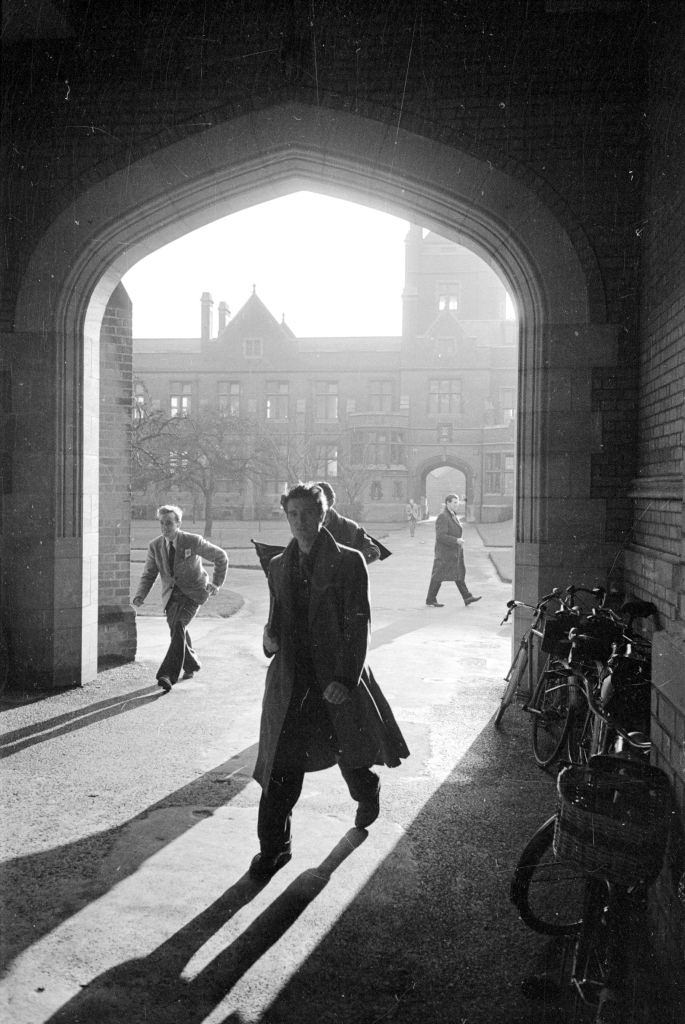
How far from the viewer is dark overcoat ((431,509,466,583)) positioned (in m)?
12.8

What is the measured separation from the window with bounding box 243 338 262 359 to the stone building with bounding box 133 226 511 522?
6cm

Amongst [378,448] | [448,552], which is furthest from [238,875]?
[378,448]

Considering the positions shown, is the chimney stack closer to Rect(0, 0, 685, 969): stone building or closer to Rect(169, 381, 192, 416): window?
Rect(169, 381, 192, 416): window

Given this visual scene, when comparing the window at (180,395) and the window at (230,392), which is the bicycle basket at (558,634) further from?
the window at (180,395)

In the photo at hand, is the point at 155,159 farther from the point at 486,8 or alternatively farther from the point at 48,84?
the point at 486,8

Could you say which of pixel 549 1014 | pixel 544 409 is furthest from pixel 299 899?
pixel 544 409

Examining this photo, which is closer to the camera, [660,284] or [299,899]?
[299,899]

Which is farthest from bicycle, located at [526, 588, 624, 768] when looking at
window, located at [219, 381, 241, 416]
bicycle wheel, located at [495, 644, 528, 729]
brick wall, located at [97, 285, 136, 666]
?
window, located at [219, 381, 241, 416]

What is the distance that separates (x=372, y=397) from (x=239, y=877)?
153 feet

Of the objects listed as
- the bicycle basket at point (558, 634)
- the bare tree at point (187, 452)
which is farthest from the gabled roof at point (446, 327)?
the bicycle basket at point (558, 634)

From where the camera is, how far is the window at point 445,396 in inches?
1903

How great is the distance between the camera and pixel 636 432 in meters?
6.77

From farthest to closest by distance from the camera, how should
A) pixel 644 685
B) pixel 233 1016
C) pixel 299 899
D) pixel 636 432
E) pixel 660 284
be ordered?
pixel 636 432
pixel 660 284
pixel 644 685
pixel 299 899
pixel 233 1016

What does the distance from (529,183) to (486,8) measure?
5.07 feet
